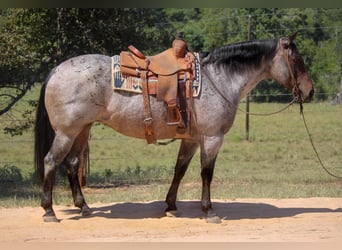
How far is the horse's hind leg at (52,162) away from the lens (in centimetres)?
707

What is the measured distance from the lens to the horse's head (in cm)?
750

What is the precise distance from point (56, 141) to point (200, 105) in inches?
64.5

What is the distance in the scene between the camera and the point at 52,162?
712 cm

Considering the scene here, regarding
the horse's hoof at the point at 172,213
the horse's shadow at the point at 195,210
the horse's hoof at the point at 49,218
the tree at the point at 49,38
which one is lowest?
the horse's shadow at the point at 195,210

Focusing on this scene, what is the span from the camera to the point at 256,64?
761 cm

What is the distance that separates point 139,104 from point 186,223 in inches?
55.9

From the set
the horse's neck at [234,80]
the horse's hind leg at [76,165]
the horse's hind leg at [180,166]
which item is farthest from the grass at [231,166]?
the horse's neck at [234,80]

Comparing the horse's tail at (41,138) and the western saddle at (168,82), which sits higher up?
the western saddle at (168,82)

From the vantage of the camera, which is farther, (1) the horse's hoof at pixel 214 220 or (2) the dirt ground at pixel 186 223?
(1) the horse's hoof at pixel 214 220

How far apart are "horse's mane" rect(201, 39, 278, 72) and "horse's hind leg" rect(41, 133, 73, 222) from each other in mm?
1872

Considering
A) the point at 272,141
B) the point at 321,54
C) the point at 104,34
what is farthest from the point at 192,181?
the point at 321,54

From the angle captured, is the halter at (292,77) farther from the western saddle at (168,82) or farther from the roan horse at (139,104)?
the western saddle at (168,82)

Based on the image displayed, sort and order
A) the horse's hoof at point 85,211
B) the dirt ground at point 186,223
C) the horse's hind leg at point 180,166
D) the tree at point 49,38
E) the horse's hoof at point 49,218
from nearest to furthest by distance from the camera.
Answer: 1. the dirt ground at point 186,223
2. the horse's hoof at point 49,218
3. the horse's hoof at point 85,211
4. the horse's hind leg at point 180,166
5. the tree at point 49,38

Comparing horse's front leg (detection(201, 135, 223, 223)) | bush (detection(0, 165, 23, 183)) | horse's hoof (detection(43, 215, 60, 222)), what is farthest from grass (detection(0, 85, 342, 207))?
horse's front leg (detection(201, 135, 223, 223))
